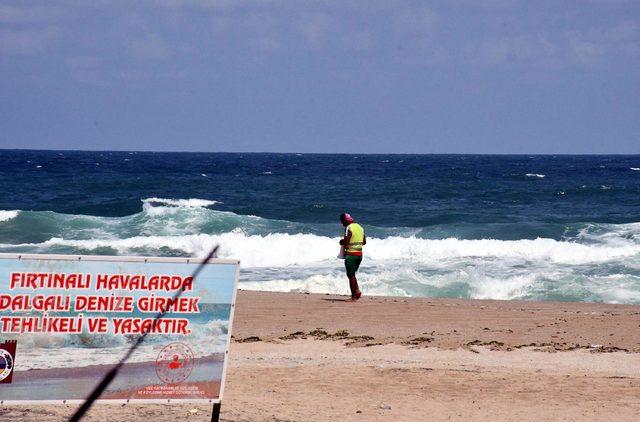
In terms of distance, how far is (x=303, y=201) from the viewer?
134 ft

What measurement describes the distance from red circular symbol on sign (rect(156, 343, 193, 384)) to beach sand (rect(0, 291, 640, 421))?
114 cm

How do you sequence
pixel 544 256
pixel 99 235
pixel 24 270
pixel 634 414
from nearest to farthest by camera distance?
1. pixel 24 270
2. pixel 634 414
3. pixel 544 256
4. pixel 99 235

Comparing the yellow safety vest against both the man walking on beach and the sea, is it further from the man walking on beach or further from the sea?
the sea

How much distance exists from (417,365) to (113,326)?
4.40 meters

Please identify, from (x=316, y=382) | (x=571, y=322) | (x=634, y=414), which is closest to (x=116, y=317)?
(x=316, y=382)

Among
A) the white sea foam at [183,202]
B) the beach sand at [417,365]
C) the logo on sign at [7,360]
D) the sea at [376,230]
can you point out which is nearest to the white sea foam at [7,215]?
the sea at [376,230]

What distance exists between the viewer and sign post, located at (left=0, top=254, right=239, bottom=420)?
602 centimetres

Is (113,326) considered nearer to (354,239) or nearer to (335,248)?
(354,239)

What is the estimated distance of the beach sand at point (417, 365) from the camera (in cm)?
780

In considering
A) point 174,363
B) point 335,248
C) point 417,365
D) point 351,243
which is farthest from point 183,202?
point 174,363

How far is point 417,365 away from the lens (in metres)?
9.80

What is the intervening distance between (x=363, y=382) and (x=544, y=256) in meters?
16.3

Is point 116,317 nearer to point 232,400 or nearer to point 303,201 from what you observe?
point 232,400

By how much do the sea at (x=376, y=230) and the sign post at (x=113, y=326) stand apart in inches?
466
